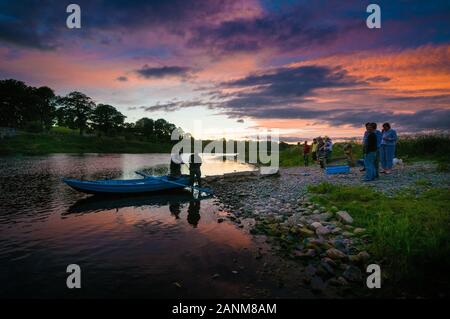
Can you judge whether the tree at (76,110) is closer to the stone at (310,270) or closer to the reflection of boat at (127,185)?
the reflection of boat at (127,185)

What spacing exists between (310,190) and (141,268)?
1126cm

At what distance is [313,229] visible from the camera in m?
10.7

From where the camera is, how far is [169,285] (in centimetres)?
777

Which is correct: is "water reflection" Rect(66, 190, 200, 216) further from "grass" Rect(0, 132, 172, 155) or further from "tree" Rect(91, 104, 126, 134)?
"tree" Rect(91, 104, 126, 134)

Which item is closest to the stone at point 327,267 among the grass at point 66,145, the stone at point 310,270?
the stone at point 310,270

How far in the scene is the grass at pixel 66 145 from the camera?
73562 millimetres

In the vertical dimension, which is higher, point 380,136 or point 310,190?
point 380,136

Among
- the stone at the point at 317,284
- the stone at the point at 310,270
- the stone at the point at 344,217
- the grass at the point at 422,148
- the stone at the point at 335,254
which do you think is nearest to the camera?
the stone at the point at 317,284

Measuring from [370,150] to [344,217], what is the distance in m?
7.70

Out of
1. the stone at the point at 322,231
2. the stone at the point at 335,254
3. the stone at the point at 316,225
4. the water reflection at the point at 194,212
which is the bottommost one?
the water reflection at the point at 194,212

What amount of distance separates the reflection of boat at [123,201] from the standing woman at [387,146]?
14187mm
